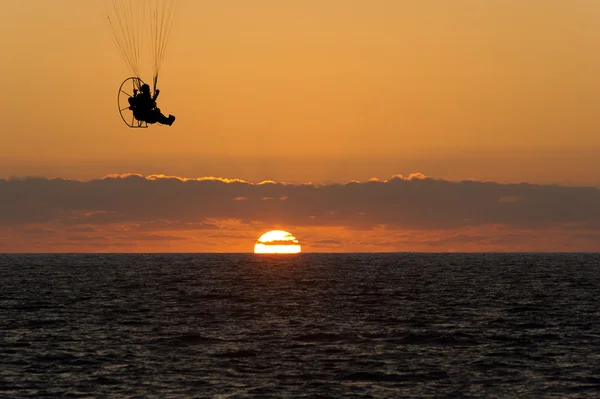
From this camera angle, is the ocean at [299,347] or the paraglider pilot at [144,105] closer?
the ocean at [299,347]

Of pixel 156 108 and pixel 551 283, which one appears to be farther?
pixel 551 283

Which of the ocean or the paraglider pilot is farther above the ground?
the paraglider pilot

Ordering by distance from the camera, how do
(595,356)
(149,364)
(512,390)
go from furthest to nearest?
(595,356) → (149,364) → (512,390)

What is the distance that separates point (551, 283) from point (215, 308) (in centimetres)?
6973

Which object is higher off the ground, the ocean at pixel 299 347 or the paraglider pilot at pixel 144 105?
the paraglider pilot at pixel 144 105

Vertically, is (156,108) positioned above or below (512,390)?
above

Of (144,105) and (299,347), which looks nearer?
(299,347)

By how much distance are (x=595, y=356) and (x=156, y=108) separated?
1370 inches

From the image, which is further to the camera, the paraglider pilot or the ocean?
the paraglider pilot

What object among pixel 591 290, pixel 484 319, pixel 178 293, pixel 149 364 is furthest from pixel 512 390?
pixel 591 290

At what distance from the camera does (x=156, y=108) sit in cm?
6450

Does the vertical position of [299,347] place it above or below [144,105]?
below

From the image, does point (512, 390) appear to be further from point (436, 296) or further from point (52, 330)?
point (436, 296)

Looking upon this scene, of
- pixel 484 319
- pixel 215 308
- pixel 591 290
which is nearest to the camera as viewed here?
pixel 484 319
